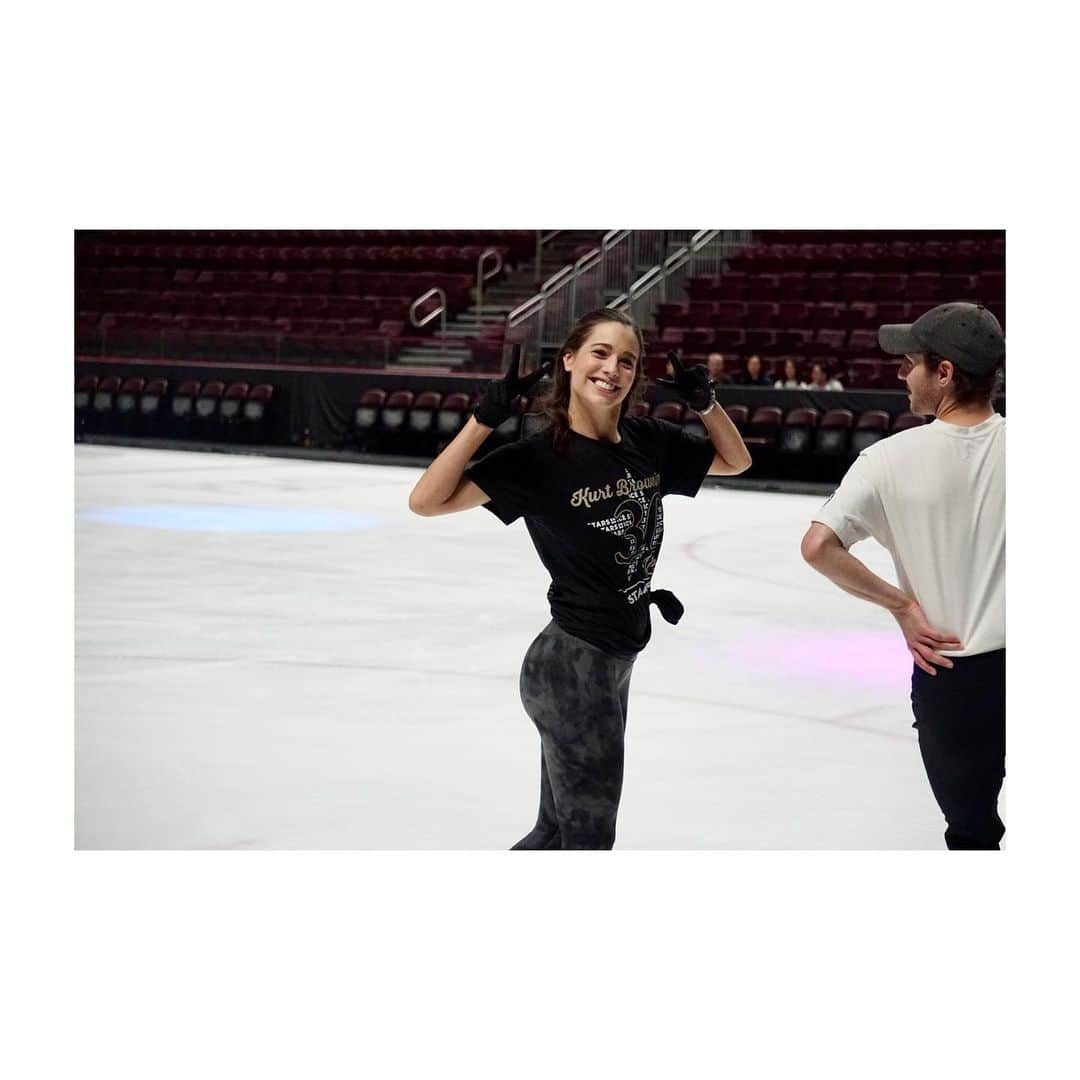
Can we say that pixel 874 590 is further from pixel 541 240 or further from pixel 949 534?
pixel 541 240

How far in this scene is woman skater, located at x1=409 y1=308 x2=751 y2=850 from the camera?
3113mm

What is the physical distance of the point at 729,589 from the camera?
360 inches

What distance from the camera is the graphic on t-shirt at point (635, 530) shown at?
123 inches

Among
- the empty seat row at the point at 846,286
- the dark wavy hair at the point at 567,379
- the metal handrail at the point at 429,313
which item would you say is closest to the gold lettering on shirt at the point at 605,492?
the dark wavy hair at the point at 567,379

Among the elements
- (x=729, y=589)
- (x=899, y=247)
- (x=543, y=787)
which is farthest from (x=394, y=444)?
(x=543, y=787)

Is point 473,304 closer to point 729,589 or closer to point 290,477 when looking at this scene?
point 290,477

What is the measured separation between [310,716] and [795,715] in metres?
1.81

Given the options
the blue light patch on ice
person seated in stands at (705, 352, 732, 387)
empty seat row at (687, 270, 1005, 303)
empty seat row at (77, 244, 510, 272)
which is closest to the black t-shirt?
the blue light patch on ice

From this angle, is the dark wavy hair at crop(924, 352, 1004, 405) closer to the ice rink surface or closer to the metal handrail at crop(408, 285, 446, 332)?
the ice rink surface

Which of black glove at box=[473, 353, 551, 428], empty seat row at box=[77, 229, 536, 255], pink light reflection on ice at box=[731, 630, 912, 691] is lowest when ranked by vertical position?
pink light reflection on ice at box=[731, 630, 912, 691]

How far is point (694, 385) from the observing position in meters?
3.33

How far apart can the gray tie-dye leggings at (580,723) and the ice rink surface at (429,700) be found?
1.28m

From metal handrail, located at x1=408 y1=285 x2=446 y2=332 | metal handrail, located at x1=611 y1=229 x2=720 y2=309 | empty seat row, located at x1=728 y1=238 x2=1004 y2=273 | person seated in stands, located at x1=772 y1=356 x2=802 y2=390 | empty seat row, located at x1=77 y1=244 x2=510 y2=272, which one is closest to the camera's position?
person seated in stands, located at x1=772 y1=356 x2=802 y2=390

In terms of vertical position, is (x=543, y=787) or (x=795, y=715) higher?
(x=543, y=787)
